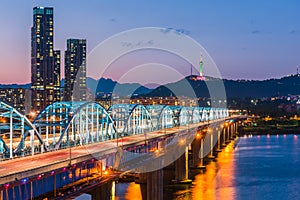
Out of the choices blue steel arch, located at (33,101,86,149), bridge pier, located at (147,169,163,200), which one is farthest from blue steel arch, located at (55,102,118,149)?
bridge pier, located at (147,169,163,200)

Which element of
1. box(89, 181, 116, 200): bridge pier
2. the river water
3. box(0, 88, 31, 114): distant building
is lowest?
the river water

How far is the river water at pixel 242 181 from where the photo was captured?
118ft

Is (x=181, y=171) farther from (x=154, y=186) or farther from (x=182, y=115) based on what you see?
(x=182, y=115)

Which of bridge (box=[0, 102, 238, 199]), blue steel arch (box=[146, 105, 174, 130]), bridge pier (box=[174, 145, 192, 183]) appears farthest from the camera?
blue steel arch (box=[146, 105, 174, 130])

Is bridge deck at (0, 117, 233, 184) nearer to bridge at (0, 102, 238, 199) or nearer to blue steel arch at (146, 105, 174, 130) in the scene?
bridge at (0, 102, 238, 199)

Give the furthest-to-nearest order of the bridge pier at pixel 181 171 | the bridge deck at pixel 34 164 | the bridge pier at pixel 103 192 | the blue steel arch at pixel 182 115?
the blue steel arch at pixel 182 115
the bridge pier at pixel 181 171
the bridge pier at pixel 103 192
the bridge deck at pixel 34 164

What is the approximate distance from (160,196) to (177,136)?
11347 mm

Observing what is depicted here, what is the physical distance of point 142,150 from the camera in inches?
1272

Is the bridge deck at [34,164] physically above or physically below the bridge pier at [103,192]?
above

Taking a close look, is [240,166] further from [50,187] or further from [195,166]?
[50,187]

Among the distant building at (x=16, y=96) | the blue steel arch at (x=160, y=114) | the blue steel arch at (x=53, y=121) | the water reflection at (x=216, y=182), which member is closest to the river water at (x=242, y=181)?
the water reflection at (x=216, y=182)

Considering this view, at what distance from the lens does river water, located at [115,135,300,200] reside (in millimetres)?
36031

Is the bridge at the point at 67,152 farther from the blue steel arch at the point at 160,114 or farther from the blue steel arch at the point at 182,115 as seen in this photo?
the blue steel arch at the point at 182,115

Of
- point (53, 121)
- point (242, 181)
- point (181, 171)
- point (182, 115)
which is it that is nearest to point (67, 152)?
point (53, 121)
